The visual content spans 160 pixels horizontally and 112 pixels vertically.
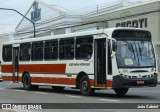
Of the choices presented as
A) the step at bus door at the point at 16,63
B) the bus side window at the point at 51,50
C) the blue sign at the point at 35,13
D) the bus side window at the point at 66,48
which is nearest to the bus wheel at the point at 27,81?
the step at bus door at the point at 16,63

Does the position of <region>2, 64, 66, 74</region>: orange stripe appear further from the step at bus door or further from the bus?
the step at bus door

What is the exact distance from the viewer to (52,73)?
23.0 metres

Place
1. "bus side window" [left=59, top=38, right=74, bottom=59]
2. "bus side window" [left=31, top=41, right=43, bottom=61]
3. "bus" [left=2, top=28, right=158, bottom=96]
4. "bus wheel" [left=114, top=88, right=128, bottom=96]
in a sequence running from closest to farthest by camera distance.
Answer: "bus" [left=2, top=28, right=158, bottom=96] → "bus wheel" [left=114, top=88, right=128, bottom=96] → "bus side window" [left=59, top=38, right=74, bottom=59] → "bus side window" [left=31, top=41, right=43, bottom=61]

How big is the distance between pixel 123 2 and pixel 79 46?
37983 millimetres

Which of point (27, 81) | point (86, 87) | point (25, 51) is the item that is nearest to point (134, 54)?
point (86, 87)

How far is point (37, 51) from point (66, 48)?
3.26m

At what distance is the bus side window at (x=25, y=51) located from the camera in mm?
25536

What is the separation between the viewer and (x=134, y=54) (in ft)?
61.6

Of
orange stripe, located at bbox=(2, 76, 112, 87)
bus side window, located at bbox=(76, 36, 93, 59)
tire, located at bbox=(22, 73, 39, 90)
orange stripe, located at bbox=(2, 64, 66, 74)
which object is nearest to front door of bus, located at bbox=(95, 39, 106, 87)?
orange stripe, located at bbox=(2, 76, 112, 87)

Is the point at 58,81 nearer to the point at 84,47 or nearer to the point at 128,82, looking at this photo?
the point at 84,47

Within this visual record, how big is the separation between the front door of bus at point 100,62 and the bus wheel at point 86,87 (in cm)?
63

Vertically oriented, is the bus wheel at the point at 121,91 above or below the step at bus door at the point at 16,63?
below

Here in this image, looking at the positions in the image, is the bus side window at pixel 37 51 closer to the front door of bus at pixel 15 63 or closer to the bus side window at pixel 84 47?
the front door of bus at pixel 15 63

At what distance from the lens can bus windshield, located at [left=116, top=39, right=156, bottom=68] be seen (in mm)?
18547
